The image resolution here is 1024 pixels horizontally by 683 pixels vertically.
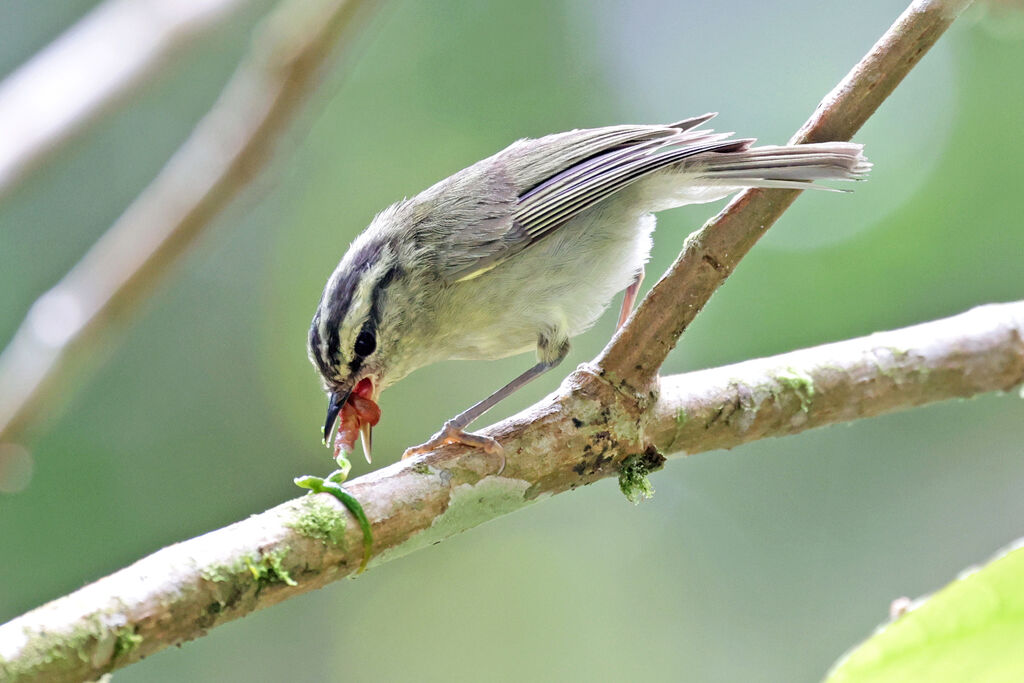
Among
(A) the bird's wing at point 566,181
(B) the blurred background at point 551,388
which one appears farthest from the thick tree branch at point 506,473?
(B) the blurred background at point 551,388

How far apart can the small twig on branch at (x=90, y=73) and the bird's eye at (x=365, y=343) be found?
1263mm

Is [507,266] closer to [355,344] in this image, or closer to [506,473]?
[355,344]

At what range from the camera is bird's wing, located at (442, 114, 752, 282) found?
137 inches

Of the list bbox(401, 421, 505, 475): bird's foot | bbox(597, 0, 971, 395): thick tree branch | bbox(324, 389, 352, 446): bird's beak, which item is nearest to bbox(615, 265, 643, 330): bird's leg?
bbox(597, 0, 971, 395): thick tree branch

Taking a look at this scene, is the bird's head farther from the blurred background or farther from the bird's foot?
the blurred background

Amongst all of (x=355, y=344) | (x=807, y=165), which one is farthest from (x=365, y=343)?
(x=807, y=165)

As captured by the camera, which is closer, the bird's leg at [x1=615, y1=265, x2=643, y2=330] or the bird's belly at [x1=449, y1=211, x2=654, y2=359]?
the bird's belly at [x1=449, y1=211, x2=654, y2=359]

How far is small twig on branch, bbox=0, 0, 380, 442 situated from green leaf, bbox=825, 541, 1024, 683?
273 centimetres

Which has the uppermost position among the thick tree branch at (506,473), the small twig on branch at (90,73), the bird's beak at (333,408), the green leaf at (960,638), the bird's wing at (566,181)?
the small twig on branch at (90,73)

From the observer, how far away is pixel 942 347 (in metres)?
3.43

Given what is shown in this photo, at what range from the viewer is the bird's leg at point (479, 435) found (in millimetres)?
2697

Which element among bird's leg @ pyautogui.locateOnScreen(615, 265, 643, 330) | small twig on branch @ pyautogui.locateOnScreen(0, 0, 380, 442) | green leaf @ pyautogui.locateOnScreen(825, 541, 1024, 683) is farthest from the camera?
bird's leg @ pyautogui.locateOnScreen(615, 265, 643, 330)

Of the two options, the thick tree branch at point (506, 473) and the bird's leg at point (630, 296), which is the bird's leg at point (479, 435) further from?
the bird's leg at point (630, 296)

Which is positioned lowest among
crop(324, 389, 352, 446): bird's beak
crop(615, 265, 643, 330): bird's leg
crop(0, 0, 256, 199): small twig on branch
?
crop(324, 389, 352, 446): bird's beak
